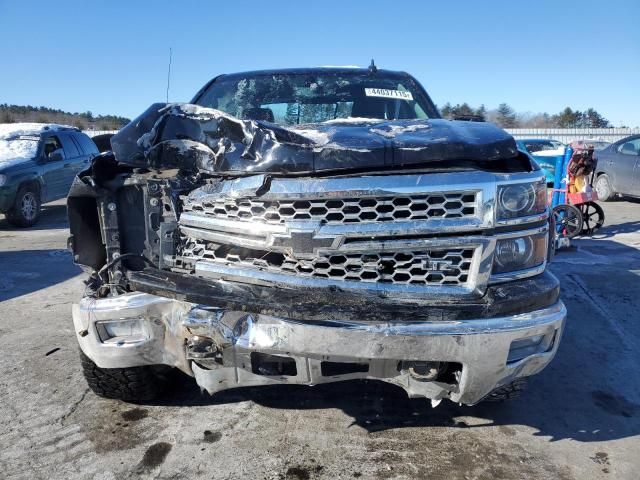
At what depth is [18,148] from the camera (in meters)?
10.3

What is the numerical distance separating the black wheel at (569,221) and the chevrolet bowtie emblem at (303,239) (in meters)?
6.63

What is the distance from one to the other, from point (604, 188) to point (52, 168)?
12.2 meters

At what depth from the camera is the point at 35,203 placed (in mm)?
9859

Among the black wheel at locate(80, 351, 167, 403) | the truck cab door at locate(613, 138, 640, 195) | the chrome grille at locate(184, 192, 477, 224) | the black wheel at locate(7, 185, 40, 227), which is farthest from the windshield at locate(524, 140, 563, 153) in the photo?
the black wheel at locate(80, 351, 167, 403)

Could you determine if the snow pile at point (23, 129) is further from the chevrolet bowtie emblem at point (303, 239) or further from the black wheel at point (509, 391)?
the black wheel at point (509, 391)

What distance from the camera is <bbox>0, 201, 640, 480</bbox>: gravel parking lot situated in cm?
246

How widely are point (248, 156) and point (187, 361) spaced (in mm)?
954

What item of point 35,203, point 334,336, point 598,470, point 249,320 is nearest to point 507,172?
point 334,336

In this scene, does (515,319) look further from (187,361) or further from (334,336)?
(187,361)

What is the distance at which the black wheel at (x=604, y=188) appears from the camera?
1209 centimetres

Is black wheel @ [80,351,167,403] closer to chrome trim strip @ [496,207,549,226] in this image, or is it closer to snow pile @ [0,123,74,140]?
chrome trim strip @ [496,207,549,226]

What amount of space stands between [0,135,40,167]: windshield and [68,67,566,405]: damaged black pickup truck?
8883 mm

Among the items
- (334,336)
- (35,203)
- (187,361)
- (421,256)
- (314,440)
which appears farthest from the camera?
(35,203)

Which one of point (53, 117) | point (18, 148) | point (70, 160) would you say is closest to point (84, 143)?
point (70, 160)
